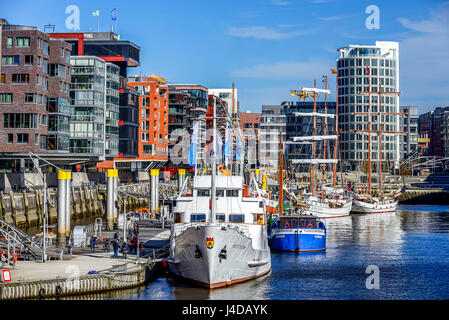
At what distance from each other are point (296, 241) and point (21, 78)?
151 feet

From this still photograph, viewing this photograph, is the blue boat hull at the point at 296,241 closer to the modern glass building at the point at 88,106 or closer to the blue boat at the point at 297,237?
the blue boat at the point at 297,237

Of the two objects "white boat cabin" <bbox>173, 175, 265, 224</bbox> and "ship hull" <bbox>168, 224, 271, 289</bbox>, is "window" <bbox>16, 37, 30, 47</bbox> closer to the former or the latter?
"white boat cabin" <bbox>173, 175, 265, 224</bbox>

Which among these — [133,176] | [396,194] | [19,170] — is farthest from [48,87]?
[396,194]

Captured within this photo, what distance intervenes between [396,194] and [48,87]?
3154 inches

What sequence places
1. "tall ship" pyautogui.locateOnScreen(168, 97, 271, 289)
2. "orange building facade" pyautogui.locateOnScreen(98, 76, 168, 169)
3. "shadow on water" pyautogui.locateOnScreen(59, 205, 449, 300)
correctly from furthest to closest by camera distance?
"orange building facade" pyautogui.locateOnScreen(98, 76, 168, 169) → "shadow on water" pyautogui.locateOnScreen(59, 205, 449, 300) → "tall ship" pyautogui.locateOnScreen(168, 97, 271, 289)

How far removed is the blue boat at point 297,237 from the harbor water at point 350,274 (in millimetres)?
1301

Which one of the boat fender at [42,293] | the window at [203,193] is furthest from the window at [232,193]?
the boat fender at [42,293]

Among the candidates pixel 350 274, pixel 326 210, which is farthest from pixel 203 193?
pixel 326 210

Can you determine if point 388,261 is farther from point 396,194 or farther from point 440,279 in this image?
point 396,194

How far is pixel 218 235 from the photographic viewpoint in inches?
1624

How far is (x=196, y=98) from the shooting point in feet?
653

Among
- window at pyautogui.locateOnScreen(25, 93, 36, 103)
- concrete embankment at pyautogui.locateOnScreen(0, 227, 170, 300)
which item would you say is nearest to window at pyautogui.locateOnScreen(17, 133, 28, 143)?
window at pyautogui.locateOnScreen(25, 93, 36, 103)

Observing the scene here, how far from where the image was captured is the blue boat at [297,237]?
6300 cm

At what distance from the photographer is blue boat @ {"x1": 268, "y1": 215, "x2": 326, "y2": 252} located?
207 feet
